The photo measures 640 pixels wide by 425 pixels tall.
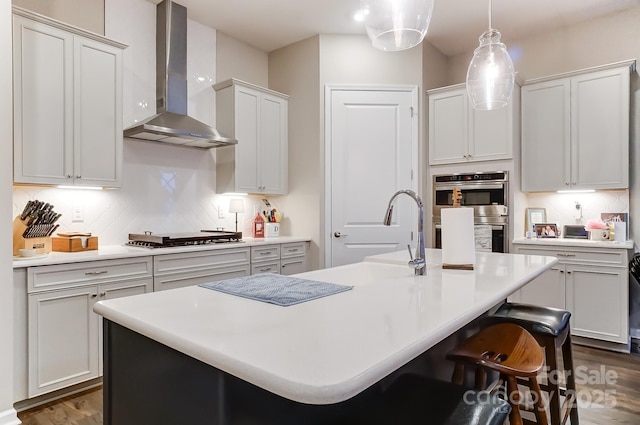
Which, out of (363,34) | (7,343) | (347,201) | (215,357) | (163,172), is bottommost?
(7,343)

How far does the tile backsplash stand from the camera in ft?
12.3

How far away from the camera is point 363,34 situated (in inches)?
163

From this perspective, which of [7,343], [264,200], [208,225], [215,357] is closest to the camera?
[215,357]

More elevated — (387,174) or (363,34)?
(363,34)

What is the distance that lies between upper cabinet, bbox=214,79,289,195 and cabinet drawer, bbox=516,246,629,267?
2647mm

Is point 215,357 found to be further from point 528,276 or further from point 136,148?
point 136,148

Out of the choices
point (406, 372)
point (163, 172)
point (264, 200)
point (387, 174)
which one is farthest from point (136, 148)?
point (406, 372)

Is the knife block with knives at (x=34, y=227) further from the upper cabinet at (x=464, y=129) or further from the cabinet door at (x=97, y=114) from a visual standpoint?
the upper cabinet at (x=464, y=129)

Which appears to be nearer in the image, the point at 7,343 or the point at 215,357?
the point at 215,357

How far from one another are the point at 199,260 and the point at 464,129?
2.82 metres

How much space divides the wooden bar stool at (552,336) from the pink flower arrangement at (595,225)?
2.02 metres

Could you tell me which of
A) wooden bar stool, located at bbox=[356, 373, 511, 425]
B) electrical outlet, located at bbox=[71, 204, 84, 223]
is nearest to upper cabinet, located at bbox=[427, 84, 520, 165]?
wooden bar stool, located at bbox=[356, 373, 511, 425]

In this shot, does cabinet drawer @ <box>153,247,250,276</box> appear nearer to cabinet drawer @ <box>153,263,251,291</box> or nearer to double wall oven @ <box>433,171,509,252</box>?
cabinet drawer @ <box>153,263,251,291</box>

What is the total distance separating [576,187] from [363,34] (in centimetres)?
254
